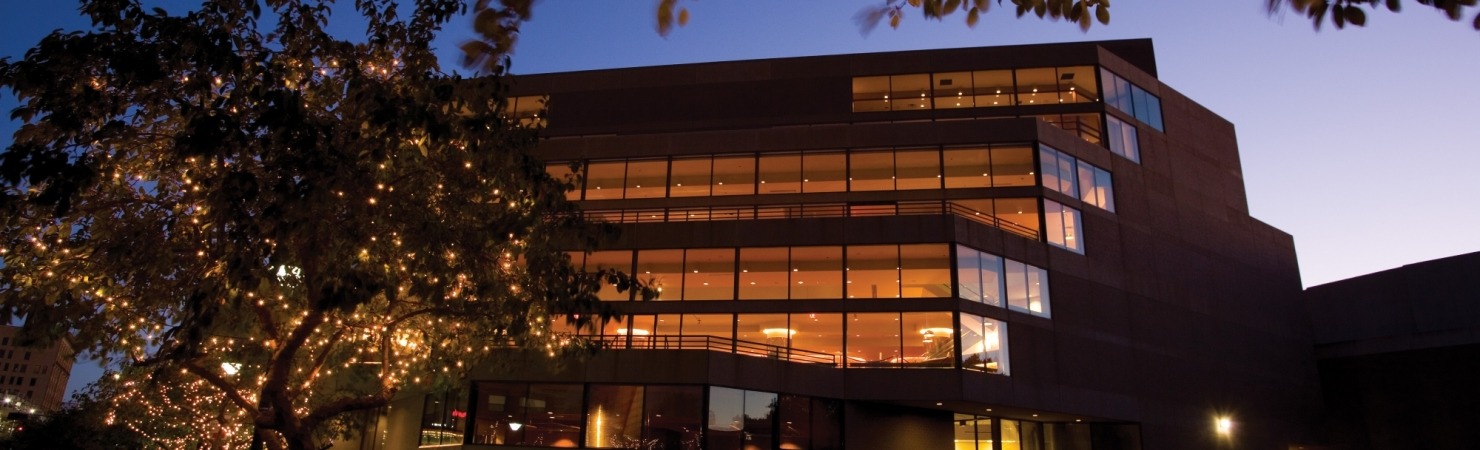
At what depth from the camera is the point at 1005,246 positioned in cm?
3244

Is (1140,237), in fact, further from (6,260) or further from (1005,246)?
(6,260)

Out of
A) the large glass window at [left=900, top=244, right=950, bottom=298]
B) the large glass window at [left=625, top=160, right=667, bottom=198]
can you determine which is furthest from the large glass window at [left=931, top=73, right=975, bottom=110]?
the large glass window at [left=625, top=160, right=667, bottom=198]

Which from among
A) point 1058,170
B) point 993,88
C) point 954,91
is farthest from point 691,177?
point 1058,170

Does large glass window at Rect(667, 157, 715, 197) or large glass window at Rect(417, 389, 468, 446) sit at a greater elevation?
large glass window at Rect(667, 157, 715, 197)

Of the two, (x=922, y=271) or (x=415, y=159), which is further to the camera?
(x=922, y=271)

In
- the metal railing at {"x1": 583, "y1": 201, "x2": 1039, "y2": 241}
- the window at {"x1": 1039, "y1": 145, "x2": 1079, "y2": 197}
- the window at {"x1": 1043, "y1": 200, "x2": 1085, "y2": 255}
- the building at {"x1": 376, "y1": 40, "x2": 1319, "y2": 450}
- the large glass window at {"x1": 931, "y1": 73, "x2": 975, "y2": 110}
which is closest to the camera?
the building at {"x1": 376, "y1": 40, "x2": 1319, "y2": 450}

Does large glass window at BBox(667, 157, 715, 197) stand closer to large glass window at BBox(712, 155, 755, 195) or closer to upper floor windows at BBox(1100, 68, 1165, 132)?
large glass window at BBox(712, 155, 755, 195)

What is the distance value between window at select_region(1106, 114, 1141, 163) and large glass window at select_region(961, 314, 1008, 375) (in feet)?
36.5

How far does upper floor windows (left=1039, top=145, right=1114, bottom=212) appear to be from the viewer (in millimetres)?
34906

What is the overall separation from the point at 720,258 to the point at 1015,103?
50.0 feet

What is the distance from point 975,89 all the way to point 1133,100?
6.88 meters

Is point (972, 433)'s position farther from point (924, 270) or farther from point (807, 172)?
point (807, 172)

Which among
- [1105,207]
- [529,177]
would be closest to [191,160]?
[529,177]

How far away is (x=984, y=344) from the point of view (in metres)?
31.1
